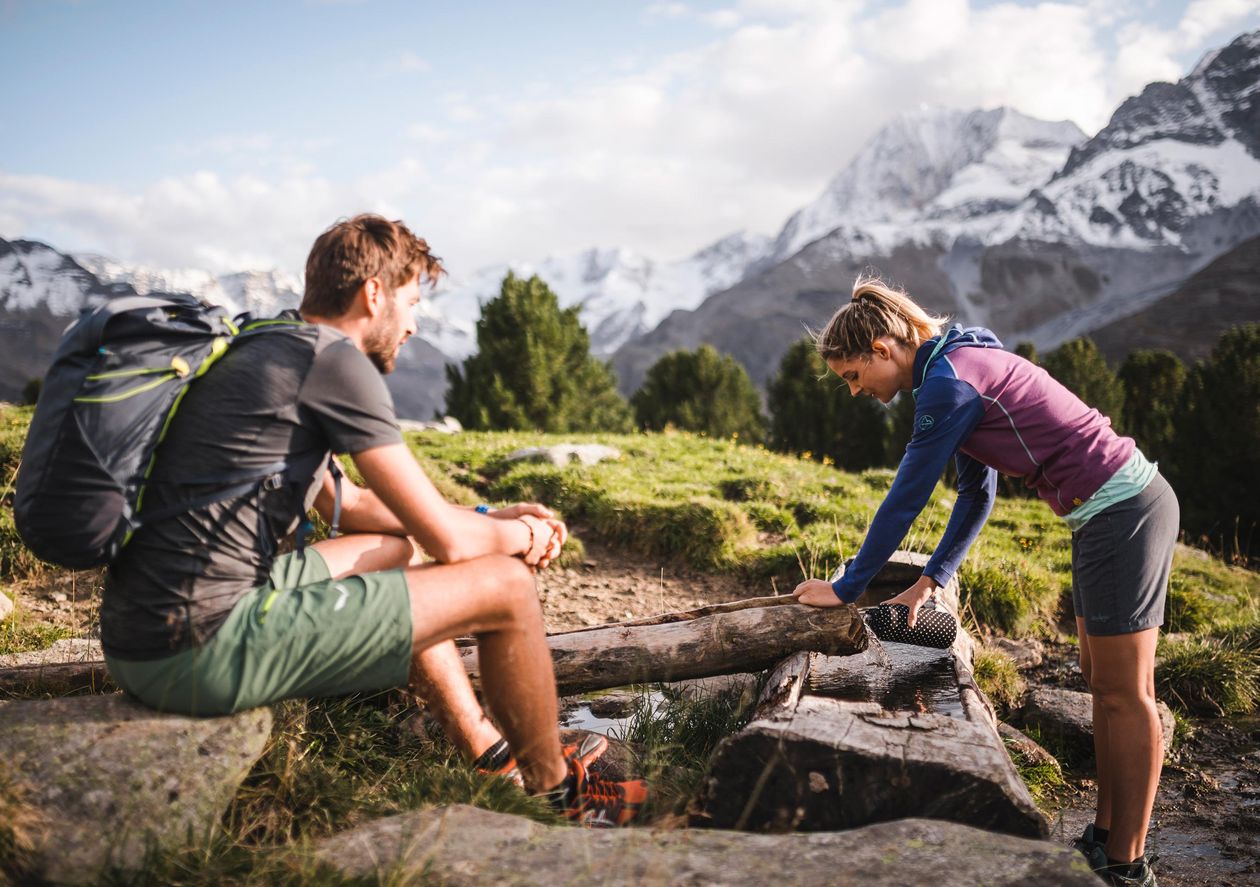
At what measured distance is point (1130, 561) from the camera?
3314 millimetres

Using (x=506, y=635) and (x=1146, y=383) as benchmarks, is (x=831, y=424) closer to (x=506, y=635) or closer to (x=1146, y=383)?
(x=1146, y=383)

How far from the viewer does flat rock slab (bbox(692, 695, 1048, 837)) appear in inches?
112

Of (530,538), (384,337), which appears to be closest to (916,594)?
(530,538)

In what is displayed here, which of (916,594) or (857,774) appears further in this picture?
(916,594)

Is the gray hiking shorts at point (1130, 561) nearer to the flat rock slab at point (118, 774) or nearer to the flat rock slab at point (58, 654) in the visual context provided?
the flat rock slab at point (118, 774)

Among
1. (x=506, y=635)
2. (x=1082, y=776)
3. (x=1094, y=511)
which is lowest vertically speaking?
(x=1082, y=776)

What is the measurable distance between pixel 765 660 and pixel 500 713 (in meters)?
1.75

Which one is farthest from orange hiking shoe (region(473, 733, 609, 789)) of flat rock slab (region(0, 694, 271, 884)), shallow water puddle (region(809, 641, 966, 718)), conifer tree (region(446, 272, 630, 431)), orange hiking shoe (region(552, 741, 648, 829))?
conifer tree (region(446, 272, 630, 431))

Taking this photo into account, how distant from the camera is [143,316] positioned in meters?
2.56

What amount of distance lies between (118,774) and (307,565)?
0.90m

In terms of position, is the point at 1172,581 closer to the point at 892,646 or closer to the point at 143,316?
the point at 892,646

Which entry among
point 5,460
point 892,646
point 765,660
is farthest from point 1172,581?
point 5,460

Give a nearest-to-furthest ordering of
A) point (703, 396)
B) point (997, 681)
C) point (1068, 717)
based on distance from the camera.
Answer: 1. point (1068, 717)
2. point (997, 681)
3. point (703, 396)

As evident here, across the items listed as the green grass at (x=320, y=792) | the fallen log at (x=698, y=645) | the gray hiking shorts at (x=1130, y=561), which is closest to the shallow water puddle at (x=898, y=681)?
the fallen log at (x=698, y=645)
